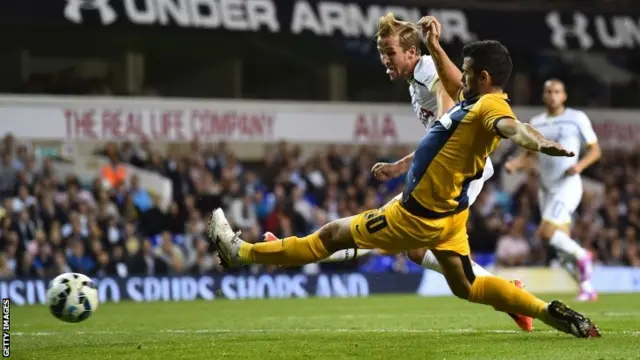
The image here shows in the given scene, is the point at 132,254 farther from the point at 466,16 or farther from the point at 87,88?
the point at 466,16

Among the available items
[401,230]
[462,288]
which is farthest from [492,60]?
[462,288]

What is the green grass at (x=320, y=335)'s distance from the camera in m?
8.33

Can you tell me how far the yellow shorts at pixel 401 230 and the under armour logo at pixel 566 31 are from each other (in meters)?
18.2

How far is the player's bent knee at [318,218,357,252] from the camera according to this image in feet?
28.4

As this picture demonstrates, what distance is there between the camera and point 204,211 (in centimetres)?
2212

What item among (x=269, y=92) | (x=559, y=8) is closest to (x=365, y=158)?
(x=269, y=92)

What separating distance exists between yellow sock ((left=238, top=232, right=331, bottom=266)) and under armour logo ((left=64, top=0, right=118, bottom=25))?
13828 mm

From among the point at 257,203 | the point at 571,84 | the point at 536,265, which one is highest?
the point at 571,84

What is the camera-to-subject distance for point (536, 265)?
906 inches

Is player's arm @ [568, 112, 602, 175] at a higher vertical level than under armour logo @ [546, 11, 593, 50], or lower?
lower

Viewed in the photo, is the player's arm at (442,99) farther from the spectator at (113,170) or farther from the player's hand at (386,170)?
the spectator at (113,170)

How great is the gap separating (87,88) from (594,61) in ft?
41.5

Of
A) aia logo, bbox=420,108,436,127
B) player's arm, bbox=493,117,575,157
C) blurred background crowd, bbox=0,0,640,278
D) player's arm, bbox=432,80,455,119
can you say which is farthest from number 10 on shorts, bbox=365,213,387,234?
blurred background crowd, bbox=0,0,640,278

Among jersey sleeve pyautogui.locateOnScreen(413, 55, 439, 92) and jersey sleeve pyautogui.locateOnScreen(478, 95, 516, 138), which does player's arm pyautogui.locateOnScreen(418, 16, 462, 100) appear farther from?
jersey sleeve pyautogui.locateOnScreen(478, 95, 516, 138)
